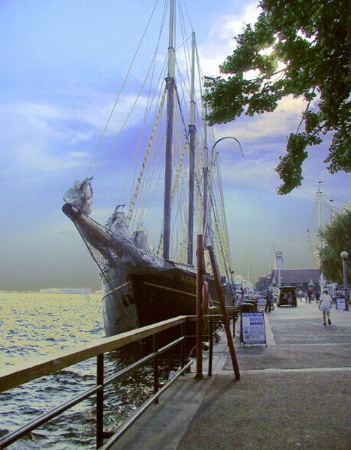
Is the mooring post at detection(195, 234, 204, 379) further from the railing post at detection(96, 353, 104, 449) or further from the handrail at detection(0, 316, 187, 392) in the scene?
the railing post at detection(96, 353, 104, 449)

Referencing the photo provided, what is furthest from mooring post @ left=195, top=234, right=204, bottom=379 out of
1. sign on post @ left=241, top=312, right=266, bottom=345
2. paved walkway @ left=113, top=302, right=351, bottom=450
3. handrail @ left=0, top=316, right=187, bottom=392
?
sign on post @ left=241, top=312, right=266, bottom=345

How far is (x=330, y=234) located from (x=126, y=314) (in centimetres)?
3746

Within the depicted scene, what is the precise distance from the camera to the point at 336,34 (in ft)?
22.4

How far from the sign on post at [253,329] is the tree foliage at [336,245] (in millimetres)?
42441

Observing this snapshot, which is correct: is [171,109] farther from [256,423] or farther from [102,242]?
[256,423]

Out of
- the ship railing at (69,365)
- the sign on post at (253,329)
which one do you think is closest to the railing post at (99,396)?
the ship railing at (69,365)

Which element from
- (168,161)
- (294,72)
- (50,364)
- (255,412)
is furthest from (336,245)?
(50,364)

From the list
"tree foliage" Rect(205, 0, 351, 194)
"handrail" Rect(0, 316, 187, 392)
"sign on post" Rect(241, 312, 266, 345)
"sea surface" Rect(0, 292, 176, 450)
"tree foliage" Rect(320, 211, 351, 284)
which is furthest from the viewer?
"tree foliage" Rect(320, 211, 351, 284)

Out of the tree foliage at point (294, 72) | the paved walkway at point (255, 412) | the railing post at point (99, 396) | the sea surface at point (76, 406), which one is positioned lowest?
the sea surface at point (76, 406)

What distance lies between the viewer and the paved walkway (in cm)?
445

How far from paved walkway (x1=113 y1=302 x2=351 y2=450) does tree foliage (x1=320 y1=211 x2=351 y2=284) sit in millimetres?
46567

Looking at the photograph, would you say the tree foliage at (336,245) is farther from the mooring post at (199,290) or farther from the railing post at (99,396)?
the railing post at (99,396)


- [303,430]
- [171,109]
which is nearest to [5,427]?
[303,430]

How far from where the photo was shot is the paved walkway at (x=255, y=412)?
4.45 meters
